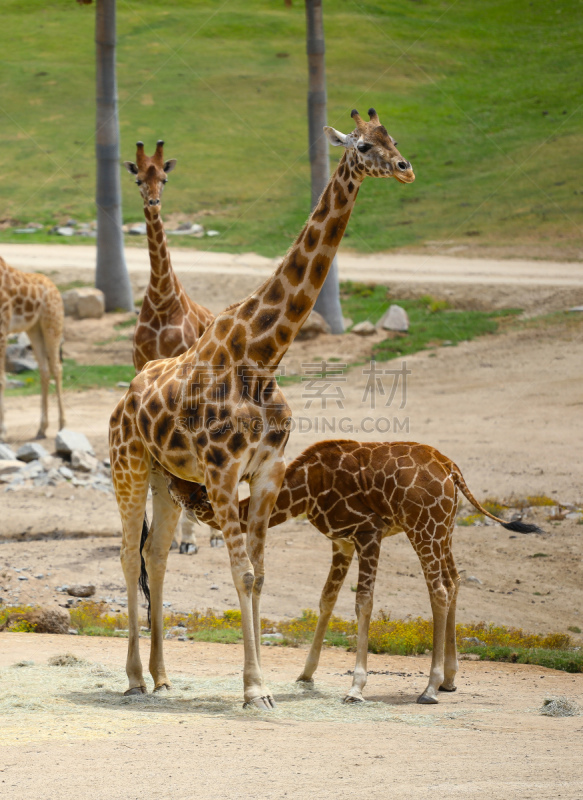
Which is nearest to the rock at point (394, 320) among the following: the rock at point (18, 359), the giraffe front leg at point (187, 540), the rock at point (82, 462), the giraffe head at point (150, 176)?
the rock at point (18, 359)

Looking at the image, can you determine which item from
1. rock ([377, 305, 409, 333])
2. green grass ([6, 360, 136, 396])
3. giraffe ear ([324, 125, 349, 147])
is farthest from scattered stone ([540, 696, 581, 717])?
rock ([377, 305, 409, 333])

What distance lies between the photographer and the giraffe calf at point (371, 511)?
800 cm

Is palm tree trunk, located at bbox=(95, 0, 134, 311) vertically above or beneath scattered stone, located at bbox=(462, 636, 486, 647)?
above

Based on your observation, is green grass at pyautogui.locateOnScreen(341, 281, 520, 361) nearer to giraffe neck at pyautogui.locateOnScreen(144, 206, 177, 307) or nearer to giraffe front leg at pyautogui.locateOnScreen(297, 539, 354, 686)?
giraffe neck at pyautogui.locateOnScreen(144, 206, 177, 307)

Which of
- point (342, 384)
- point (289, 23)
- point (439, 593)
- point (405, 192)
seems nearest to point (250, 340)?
point (439, 593)

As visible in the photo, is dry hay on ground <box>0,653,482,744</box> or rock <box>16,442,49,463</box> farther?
rock <box>16,442,49,463</box>

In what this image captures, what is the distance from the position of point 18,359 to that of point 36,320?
14.1 ft

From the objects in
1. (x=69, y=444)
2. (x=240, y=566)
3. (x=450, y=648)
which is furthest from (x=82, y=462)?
(x=240, y=566)

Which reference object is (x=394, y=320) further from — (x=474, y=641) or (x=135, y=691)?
(x=135, y=691)

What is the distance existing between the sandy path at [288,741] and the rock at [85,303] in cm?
1617

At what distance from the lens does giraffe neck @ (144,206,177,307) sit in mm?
12297

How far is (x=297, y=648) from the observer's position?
31.9ft

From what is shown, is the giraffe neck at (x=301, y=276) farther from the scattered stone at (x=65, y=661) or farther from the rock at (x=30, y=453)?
the rock at (x=30, y=453)

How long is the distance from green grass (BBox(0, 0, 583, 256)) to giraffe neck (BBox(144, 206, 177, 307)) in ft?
51.6
